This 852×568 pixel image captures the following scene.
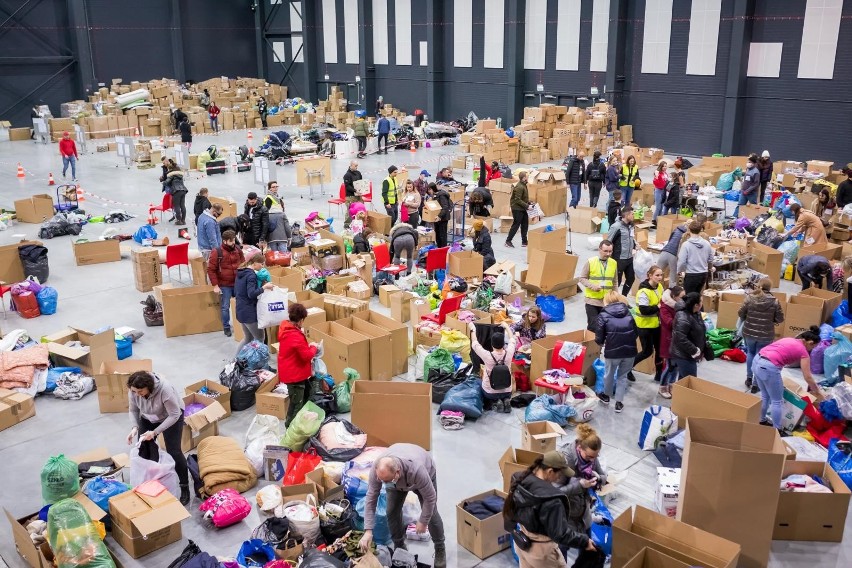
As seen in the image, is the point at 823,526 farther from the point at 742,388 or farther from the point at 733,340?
the point at 733,340

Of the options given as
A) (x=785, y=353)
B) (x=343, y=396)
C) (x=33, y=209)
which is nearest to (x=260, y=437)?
(x=343, y=396)

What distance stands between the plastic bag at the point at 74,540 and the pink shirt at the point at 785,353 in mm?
6124

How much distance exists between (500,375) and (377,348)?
A: 1.50m

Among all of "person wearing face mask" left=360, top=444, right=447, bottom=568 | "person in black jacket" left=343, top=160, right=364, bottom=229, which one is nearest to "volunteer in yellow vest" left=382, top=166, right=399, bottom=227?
"person in black jacket" left=343, top=160, right=364, bottom=229

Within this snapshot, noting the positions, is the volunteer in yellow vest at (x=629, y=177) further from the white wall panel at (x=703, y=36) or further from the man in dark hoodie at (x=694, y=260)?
the white wall panel at (x=703, y=36)

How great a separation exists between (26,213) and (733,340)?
48.6ft

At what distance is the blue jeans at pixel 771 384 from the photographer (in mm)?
7305

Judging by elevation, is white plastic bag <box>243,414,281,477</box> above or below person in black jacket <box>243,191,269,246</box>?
below

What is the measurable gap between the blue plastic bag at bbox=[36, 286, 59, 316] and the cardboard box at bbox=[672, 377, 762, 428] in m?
8.99

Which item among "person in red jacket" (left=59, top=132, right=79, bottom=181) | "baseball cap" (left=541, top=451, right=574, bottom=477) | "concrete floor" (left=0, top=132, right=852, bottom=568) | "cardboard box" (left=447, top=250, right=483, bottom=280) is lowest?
"concrete floor" (left=0, top=132, right=852, bottom=568)

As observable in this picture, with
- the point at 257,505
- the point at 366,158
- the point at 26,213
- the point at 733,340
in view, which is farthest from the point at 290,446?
the point at 366,158

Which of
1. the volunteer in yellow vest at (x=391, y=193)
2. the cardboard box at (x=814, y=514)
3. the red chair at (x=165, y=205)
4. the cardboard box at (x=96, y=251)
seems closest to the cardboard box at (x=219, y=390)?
the cardboard box at (x=814, y=514)

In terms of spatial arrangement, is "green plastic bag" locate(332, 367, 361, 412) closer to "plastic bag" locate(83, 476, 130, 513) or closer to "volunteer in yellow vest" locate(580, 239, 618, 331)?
"plastic bag" locate(83, 476, 130, 513)

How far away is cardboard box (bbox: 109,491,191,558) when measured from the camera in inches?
233
